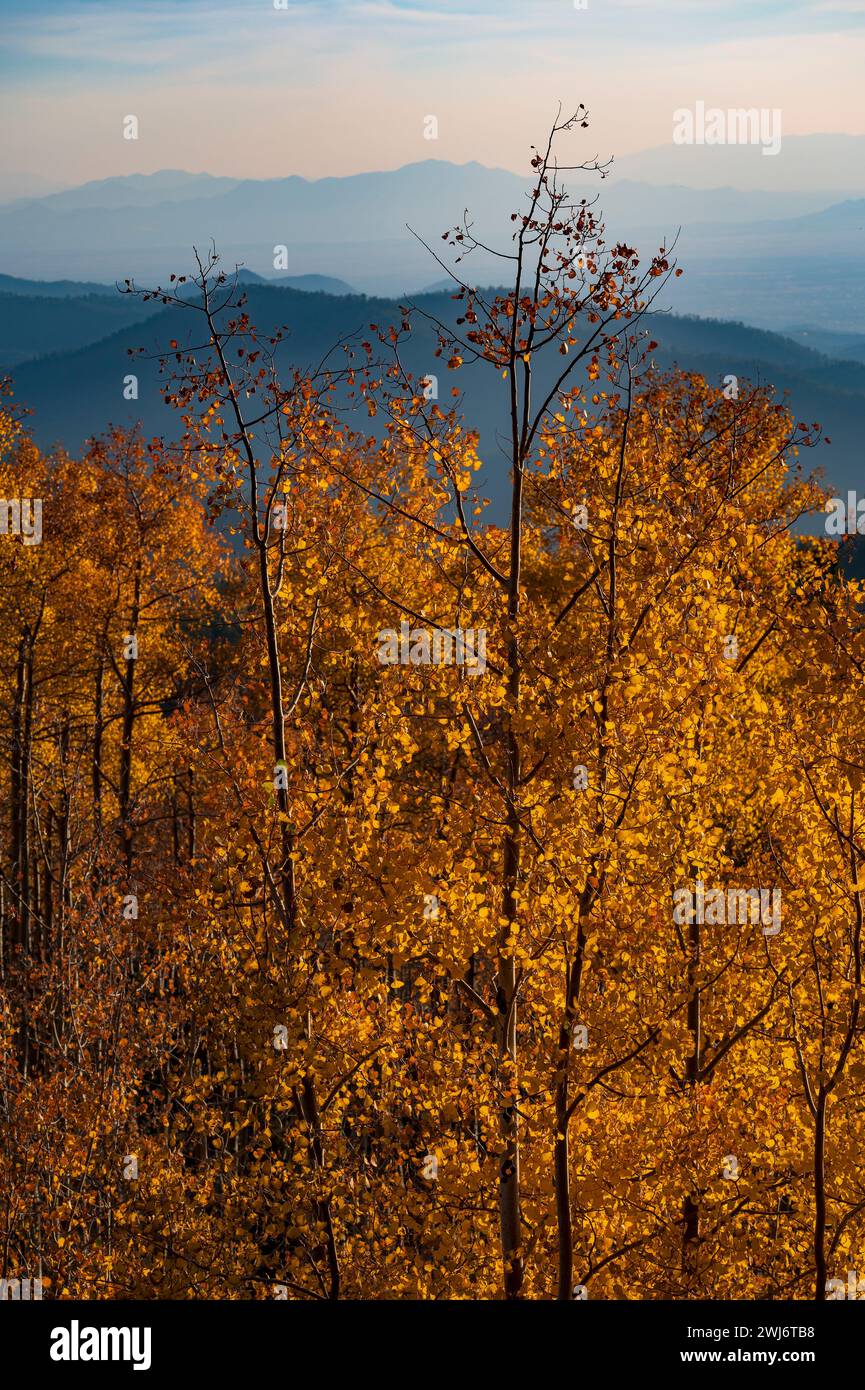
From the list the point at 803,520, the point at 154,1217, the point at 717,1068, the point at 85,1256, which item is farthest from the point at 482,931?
the point at 803,520

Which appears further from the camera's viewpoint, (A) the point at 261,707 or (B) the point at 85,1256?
(A) the point at 261,707

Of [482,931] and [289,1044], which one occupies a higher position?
[482,931]

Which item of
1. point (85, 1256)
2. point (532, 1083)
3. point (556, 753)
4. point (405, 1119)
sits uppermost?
point (556, 753)

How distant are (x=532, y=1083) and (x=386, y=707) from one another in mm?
4106

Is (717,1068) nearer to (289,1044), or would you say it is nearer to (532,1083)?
(532,1083)

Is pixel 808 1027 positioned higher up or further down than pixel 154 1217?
higher up

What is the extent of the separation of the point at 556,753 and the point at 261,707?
17600 millimetres

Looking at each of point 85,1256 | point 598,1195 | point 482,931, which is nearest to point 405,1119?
point 85,1256

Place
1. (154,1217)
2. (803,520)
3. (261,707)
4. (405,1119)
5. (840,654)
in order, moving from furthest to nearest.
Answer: (803,520), (261,707), (405,1119), (154,1217), (840,654)

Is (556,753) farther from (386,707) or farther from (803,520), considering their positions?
(803,520)

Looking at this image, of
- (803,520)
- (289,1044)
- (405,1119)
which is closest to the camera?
(289,1044)

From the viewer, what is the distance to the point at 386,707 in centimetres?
1087

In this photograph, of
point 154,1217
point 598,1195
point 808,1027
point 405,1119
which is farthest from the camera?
point 405,1119

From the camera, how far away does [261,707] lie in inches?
1052
